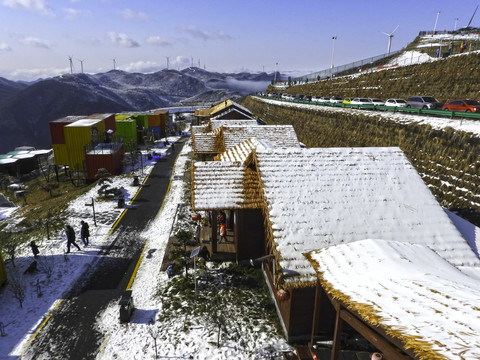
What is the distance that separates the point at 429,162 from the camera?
58.6 feet

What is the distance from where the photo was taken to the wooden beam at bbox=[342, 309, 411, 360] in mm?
4531

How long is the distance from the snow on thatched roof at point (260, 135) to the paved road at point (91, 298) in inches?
340

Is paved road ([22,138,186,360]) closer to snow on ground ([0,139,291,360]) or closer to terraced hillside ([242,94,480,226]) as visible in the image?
snow on ground ([0,139,291,360])

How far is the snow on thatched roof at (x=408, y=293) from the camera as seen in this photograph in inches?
140

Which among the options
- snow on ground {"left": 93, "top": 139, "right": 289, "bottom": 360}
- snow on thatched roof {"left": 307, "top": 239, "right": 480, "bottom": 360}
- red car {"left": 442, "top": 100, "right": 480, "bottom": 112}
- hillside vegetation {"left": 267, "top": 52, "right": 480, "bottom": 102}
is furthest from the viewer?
hillside vegetation {"left": 267, "top": 52, "right": 480, "bottom": 102}

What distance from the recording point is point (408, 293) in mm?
5281

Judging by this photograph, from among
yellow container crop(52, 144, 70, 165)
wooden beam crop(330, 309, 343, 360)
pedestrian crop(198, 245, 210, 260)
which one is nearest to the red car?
pedestrian crop(198, 245, 210, 260)

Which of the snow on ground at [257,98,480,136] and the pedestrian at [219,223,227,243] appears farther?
the snow on ground at [257,98,480,136]

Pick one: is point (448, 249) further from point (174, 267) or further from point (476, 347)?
point (174, 267)

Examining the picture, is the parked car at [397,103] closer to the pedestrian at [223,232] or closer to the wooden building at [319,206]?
the wooden building at [319,206]

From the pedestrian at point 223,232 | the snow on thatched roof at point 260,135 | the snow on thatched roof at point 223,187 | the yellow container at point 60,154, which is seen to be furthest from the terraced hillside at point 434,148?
the yellow container at point 60,154

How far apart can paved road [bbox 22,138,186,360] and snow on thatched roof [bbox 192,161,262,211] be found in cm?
591

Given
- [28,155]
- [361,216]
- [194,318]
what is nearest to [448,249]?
[361,216]

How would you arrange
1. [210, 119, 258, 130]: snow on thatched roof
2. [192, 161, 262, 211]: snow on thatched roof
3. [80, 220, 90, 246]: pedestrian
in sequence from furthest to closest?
1. [210, 119, 258, 130]: snow on thatched roof
2. [80, 220, 90, 246]: pedestrian
3. [192, 161, 262, 211]: snow on thatched roof
